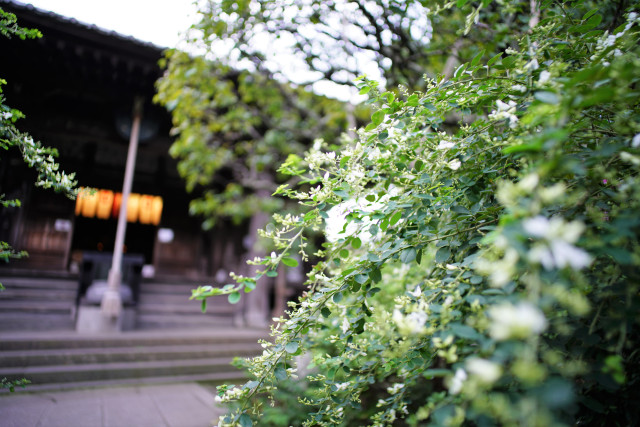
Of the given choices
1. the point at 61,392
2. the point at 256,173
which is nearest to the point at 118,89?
the point at 256,173

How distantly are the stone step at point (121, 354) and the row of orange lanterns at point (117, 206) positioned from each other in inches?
181

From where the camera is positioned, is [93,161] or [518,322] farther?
[93,161]

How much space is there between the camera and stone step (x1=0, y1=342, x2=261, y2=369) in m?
4.09

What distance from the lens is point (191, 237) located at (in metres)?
9.85

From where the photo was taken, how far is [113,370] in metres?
4.27

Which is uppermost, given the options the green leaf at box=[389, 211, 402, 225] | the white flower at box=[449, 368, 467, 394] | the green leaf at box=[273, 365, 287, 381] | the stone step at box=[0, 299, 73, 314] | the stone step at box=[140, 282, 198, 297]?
the green leaf at box=[389, 211, 402, 225]

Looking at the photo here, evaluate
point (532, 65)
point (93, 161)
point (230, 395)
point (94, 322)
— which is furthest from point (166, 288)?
point (532, 65)

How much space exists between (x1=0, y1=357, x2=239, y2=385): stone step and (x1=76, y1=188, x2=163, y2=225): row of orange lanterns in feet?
16.1

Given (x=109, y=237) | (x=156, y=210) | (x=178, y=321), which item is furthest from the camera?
(x=109, y=237)

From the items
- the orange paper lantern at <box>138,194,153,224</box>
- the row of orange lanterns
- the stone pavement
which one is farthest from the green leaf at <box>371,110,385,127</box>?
the orange paper lantern at <box>138,194,153,224</box>

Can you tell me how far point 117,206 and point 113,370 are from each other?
5652 millimetres

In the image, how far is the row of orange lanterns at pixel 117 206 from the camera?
27.7ft

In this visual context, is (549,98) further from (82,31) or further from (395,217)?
(82,31)

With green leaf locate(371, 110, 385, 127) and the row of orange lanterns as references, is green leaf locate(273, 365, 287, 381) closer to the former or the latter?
green leaf locate(371, 110, 385, 127)
